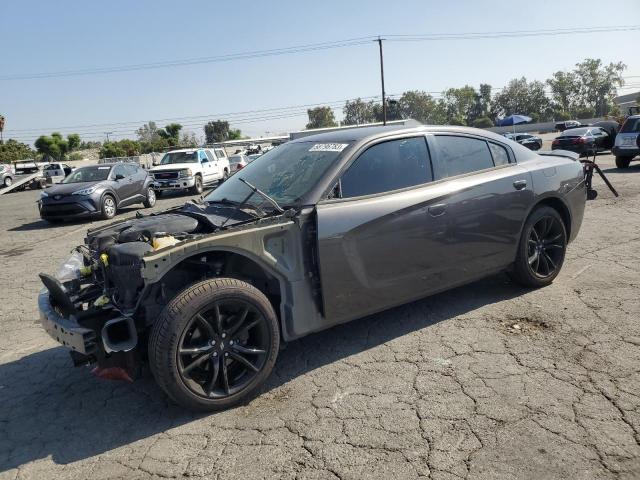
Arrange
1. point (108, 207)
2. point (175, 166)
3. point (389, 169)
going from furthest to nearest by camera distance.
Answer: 1. point (175, 166)
2. point (108, 207)
3. point (389, 169)

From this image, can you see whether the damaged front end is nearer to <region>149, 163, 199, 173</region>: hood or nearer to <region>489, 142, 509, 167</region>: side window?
<region>489, 142, 509, 167</region>: side window

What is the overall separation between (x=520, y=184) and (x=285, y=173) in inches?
85.4

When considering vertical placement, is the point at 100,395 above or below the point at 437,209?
below

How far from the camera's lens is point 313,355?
12.8 ft

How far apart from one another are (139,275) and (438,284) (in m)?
2.32

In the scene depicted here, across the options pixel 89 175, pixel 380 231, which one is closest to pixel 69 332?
→ pixel 380 231

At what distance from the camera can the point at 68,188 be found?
1284cm

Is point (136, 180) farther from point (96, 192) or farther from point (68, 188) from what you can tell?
point (68, 188)

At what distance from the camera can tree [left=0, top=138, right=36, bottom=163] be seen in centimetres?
5209

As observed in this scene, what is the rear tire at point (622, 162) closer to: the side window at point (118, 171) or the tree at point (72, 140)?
the side window at point (118, 171)

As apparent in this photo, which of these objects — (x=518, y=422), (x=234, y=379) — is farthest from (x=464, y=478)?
(x=234, y=379)

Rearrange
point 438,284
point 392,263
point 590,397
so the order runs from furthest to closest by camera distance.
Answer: point 438,284 < point 392,263 < point 590,397

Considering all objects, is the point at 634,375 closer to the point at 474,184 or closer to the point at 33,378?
the point at 474,184

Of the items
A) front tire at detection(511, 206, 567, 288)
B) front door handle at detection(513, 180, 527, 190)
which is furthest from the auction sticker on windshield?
front tire at detection(511, 206, 567, 288)
